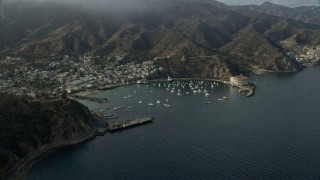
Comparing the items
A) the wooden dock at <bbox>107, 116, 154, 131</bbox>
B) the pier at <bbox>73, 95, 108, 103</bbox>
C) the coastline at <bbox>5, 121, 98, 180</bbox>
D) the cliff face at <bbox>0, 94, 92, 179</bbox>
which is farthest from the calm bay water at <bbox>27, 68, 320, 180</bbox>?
the cliff face at <bbox>0, 94, 92, 179</bbox>

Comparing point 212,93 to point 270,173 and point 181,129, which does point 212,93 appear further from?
point 270,173

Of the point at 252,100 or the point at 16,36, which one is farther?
the point at 16,36

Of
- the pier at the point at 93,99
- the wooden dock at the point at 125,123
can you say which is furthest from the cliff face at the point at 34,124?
the pier at the point at 93,99

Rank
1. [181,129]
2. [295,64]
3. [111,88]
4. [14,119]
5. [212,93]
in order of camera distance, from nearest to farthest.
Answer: [14,119] < [181,129] < [212,93] < [111,88] < [295,64]

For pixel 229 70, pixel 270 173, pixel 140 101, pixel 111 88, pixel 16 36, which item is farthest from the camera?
pixel 16 36

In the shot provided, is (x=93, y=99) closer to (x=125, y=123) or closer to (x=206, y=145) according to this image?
(x=125, y=123)

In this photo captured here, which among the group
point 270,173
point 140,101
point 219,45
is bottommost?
point 270,173

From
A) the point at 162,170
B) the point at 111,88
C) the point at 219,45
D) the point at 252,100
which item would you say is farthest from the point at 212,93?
the point at 219,45

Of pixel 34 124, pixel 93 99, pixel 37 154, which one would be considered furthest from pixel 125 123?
pixel 93 99

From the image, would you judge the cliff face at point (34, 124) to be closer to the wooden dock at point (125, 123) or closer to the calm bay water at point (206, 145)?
the calm bay water at point (206, 145)
